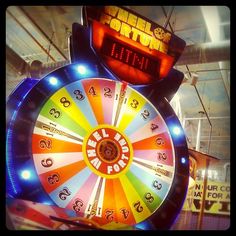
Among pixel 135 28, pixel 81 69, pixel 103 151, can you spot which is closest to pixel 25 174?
pixel 103 151

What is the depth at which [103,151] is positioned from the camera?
2688 millimetres

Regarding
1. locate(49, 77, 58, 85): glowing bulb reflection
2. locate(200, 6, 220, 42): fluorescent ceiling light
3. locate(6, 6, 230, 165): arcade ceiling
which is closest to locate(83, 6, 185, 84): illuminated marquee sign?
locate(49, 77, 58, 85): glowing bulb reflection

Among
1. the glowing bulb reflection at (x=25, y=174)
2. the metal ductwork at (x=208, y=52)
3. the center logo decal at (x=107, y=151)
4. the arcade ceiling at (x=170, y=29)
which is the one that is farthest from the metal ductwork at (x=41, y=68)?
the glowing bulb reflection at (x=25, y=174)

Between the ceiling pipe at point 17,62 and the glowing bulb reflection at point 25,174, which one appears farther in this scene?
the ceiling pipe at point 17,62

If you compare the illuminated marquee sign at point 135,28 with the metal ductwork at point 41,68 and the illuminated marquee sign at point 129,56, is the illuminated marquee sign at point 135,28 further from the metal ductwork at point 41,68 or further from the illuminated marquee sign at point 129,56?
the metal ductwork at point 41,68

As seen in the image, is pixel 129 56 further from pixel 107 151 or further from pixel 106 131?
pixel 107 151

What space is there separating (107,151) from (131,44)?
3.25 feet

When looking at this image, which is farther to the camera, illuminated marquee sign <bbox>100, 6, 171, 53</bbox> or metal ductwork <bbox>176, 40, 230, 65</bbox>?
metal ductwork <bbox>176, 40, 230, 65</bbox>

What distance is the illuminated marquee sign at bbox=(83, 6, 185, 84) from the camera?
9.66 ft

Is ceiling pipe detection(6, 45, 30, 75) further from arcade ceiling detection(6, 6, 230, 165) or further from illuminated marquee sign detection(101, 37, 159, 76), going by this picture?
illuminated marquee sign detection(101, 37, 159, 76)

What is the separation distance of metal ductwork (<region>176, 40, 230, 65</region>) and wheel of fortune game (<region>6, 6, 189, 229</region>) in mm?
1986

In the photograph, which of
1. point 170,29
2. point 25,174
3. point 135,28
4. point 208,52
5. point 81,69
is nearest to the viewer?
point 25,174

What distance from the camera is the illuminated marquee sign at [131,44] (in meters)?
2.95

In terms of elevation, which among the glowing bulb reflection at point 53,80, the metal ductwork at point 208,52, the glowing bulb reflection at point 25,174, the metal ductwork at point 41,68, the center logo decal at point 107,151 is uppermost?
the metal ductwork at point 208,52
